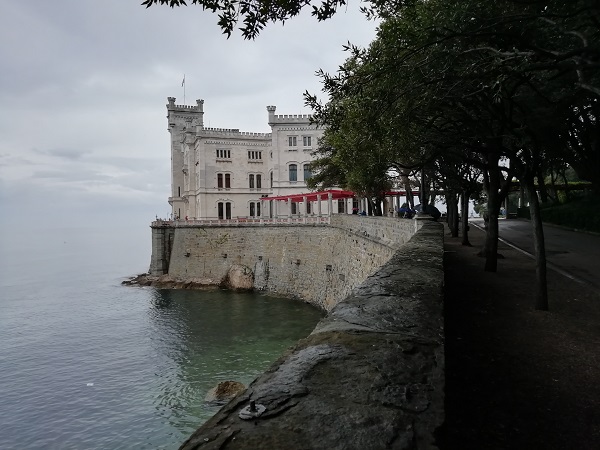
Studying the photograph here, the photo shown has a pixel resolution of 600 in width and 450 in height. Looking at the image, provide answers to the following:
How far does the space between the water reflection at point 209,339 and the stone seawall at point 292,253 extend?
6.41 ft

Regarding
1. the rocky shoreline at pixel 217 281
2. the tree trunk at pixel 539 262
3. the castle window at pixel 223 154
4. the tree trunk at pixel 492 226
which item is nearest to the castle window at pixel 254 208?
the castle window at pixel 223 154

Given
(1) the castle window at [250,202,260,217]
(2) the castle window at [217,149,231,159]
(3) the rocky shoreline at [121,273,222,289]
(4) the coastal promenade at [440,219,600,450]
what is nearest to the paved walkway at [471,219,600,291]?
(4) the coastal promenade at [440,219,600,450]

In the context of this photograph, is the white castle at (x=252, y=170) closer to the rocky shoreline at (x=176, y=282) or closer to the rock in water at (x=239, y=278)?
the rocky shoreline at (x=176, y=282)

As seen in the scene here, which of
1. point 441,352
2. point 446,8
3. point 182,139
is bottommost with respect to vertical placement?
point 441,352

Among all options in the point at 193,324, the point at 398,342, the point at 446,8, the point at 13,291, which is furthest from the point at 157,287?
the point at 398,342

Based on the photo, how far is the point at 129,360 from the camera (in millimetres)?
22781

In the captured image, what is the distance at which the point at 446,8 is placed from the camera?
841 centimetres

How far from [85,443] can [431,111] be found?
49.4 ft

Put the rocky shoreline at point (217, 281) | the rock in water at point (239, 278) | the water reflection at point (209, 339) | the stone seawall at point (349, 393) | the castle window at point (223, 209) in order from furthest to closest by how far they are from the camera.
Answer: the castle window at point (223, 209), the rocky shoreline at point (217, 281), the rock in water at point (239, 278), the water reflection at point (209, 339), the stone seawall at point (349, 393)

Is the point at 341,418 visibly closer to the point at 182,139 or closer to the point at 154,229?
the point at 154,229

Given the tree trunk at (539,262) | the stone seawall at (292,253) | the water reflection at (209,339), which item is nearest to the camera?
the tree trunk at (539,262)

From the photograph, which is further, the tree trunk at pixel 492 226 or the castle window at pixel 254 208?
the castle window at pixel 254 208

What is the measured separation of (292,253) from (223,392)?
68.0 feet

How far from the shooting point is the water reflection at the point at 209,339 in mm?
17344
